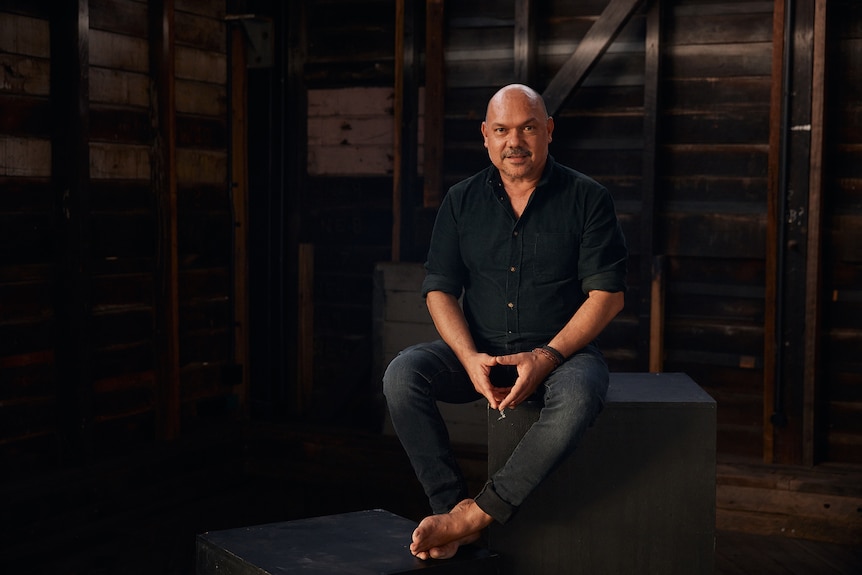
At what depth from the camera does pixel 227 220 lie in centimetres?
655

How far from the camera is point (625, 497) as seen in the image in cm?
378

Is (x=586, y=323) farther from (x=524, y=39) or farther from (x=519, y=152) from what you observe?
(x=524, y=39)

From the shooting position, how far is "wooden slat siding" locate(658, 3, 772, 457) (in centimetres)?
572

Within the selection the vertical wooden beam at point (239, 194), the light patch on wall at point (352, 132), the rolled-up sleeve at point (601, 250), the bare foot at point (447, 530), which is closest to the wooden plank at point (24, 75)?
the vertical wooden beam at point (239, 194)

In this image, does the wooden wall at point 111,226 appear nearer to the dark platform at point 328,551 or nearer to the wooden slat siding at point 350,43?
the wooden slat siding at point 350,43

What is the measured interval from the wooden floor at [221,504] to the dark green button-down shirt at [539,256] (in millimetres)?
1794

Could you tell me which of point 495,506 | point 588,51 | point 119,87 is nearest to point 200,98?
point 119,87

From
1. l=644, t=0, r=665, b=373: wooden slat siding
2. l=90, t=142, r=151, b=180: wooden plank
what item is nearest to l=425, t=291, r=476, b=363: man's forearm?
l=644, t=0, r=665, b=373: wooden slat siding

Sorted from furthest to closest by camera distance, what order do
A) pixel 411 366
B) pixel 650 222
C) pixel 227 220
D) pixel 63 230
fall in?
pixel 227 220, pixel 650 222, pixel 63 230, pixel 411 366

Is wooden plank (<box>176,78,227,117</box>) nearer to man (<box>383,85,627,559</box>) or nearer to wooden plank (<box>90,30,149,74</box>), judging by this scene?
wooden plank (<box>90,30,149,74</box>)

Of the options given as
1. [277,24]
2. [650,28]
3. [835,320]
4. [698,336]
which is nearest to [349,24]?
[277,24]

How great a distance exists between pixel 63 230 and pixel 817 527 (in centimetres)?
387

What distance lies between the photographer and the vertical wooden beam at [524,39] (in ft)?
19.7

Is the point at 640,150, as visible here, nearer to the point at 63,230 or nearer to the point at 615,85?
the point at 615,85
